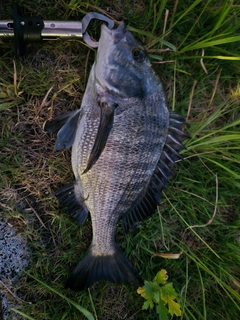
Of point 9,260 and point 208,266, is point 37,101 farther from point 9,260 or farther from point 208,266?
point 208,266

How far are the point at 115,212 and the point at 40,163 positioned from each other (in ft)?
1.92

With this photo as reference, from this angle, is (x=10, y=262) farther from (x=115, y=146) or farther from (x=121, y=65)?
(x=121, y=65)

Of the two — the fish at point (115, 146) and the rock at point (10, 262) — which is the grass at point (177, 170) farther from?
the fish at point (115, 146)

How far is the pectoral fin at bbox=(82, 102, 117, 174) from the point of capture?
5.64 ft

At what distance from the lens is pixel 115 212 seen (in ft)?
6.44

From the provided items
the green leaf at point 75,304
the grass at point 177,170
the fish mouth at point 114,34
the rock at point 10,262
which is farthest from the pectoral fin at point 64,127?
the green leaf at point 75,304

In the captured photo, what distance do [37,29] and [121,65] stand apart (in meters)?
0.53

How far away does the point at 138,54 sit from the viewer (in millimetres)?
1745

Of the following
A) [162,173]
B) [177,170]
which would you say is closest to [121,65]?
[162,173]

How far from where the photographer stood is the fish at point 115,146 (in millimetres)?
1732

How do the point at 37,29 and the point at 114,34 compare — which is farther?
the point at 37,29

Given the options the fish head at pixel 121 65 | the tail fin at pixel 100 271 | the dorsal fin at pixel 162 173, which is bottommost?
the tail fin at pixel 100 271

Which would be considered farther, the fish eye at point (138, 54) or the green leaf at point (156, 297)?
the green leaf at point (156, 297)

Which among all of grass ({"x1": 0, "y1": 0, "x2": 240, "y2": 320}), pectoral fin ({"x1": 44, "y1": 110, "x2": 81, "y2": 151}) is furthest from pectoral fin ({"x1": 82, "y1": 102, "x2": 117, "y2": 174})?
grass ({"x1": 0, "y1": 0, "x2": 240, "y2": 320})
